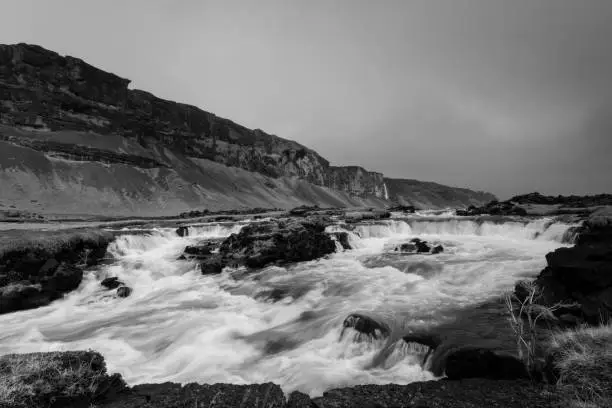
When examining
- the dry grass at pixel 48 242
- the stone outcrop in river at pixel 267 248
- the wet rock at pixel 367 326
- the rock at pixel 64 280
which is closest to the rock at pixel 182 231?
the stone outcrop in river at pixel 267 248

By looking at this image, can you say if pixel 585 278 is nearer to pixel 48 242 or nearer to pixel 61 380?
pixel 61 380

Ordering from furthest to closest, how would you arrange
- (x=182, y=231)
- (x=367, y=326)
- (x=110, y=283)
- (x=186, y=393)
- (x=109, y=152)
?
(x=109, y=152), (x=182, y=231), (x=110, y=283), (x=367, y=326), (x=186, y=393)

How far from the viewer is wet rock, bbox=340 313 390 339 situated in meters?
10.1

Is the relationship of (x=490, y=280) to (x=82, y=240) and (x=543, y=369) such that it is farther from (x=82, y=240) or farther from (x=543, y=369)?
(x=82, y=240)

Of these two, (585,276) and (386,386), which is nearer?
(386,386)

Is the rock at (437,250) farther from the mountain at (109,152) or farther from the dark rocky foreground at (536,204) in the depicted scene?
the mountain at (109,152)

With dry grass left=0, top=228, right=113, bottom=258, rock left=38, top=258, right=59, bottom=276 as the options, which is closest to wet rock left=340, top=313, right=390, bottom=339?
rock left=38, top=258, right=59, bottom=276

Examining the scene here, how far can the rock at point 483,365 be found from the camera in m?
6.57

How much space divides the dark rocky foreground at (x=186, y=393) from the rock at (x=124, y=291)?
13.3 m

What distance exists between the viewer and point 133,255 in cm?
2938

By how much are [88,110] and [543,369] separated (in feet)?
498

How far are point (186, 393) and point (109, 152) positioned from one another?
121678 mm

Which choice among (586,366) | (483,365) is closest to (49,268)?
(483,365)

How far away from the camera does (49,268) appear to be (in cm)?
1903
